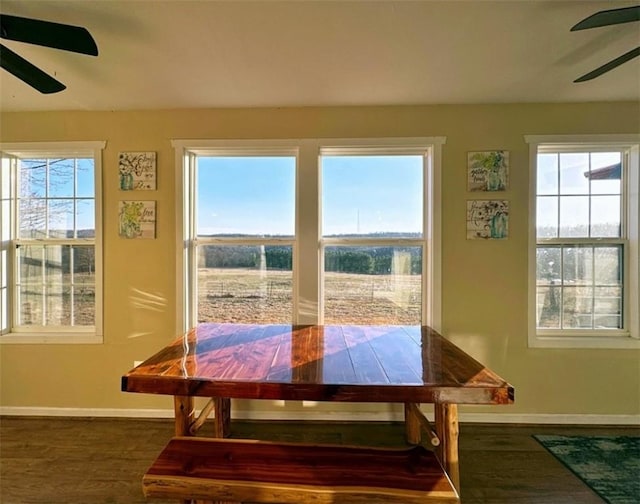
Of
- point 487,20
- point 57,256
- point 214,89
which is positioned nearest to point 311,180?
point 214,89

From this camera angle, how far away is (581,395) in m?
2.41

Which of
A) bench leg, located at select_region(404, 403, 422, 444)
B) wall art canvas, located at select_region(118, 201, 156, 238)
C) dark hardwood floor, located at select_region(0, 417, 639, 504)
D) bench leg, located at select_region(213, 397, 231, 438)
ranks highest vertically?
wall art canvas, located at select_region(118, 201, 156, 238)

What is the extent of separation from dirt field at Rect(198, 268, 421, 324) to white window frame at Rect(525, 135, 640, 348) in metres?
0.91

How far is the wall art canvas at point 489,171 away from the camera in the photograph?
2.41 metres

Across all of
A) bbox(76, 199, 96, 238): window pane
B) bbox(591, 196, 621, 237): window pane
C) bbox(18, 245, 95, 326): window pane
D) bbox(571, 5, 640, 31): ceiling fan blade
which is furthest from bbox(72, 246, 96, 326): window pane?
bbox(591, 196, 621, 237): window pane

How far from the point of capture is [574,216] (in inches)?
99.1

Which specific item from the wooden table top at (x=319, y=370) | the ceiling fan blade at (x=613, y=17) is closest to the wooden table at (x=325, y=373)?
the wooden table top at (x=319, y=370)

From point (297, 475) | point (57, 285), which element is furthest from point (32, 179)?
point (297, 475)

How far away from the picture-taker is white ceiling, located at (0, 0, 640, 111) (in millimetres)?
1542

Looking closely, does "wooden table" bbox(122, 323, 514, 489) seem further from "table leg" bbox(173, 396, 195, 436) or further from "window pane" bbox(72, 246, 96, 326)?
"window pane" bbox(72, 246, 96, 326)

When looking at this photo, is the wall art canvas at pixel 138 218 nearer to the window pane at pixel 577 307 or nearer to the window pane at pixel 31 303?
the window pane at pixel 31 303

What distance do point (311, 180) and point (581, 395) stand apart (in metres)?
2.62

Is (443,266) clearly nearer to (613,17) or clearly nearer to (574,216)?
(574,216)

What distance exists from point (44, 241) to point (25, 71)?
1595 mm
